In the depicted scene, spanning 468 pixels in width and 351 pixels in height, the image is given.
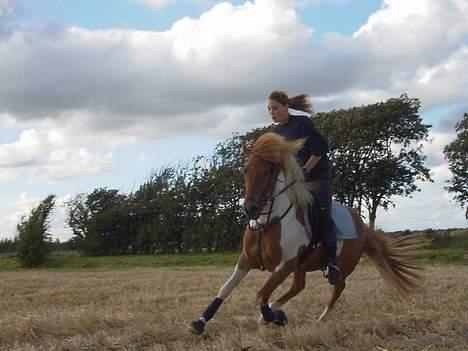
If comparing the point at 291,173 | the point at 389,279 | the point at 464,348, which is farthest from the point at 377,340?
the point at 389,279

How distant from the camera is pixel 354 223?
8.31 meters

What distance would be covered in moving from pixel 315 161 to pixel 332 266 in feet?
4.07

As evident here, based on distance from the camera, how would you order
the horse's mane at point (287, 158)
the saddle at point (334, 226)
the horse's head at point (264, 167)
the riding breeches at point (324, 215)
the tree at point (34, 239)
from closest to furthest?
the horse's head at point (264, 167) < the horse's mane at point (287, 158) < the saddle at point (334, 226) < the riding breeches at point (324, 215) < the tree at point (34, 239)

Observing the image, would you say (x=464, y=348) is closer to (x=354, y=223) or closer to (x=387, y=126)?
(x=354, y=223)

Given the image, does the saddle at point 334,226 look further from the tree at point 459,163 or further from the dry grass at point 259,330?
the tree at point 459,163

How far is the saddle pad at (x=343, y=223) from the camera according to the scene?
25.8 ft

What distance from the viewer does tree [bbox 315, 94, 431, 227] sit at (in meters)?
41.1

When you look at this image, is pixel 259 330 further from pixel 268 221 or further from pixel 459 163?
pixel 459 163

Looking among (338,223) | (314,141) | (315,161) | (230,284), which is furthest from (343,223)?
(230,284)

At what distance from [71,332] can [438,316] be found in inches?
156

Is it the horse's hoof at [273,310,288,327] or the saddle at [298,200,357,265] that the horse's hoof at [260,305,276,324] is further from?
the saddle at [298,200,357,265]

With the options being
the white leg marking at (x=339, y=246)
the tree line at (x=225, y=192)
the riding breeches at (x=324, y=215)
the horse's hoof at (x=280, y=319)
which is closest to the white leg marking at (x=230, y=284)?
the horse's hoof at (x=280, y=319)

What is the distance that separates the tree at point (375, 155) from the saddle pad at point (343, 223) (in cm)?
3289

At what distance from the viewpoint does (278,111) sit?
734 cm
